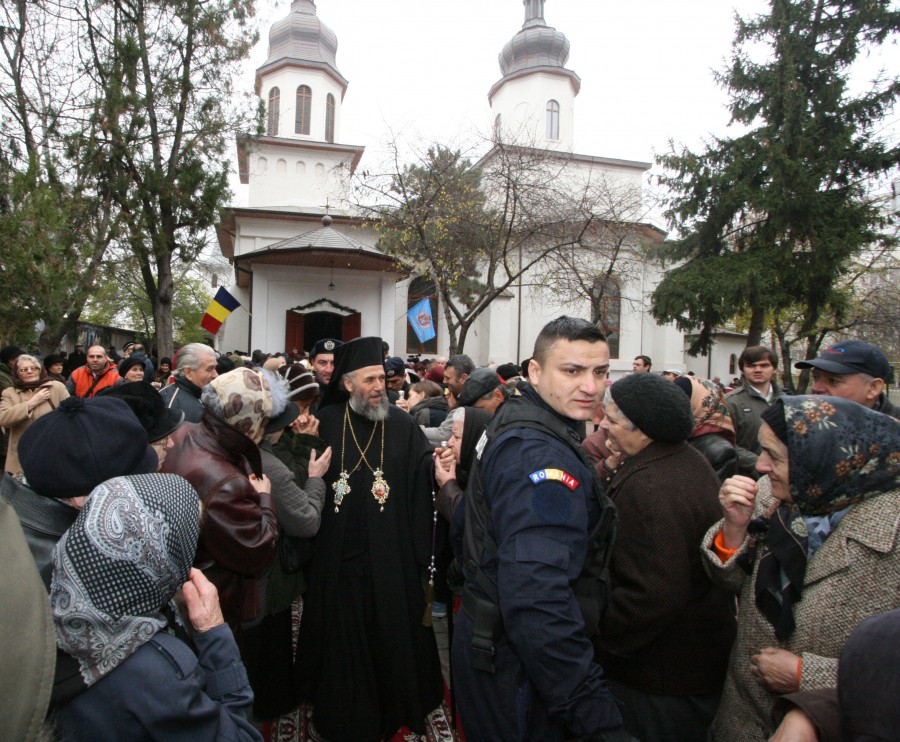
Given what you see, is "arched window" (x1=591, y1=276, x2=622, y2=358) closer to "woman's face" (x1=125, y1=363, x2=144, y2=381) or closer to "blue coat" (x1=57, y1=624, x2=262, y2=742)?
"woman's face" (x1=125, y1=363, x2=144, y2=381)

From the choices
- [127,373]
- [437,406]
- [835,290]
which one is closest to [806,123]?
[835,290]

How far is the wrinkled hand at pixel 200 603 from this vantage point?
1616 mm

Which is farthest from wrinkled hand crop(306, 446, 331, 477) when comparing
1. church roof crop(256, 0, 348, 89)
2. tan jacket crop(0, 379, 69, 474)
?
church roof crop(256, 0, 348, 89)

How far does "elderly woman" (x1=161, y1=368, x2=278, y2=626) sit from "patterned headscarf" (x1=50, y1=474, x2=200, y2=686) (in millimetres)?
812

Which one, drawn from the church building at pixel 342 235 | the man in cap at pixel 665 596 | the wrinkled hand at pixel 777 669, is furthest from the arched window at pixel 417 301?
the wrinkled hand at pixel 777 669

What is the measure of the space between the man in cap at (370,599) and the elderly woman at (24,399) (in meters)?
4.06

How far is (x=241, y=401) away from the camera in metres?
2.62

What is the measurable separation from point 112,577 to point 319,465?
6.35 feet

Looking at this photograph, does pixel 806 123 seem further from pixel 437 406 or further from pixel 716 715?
pixel 716 715

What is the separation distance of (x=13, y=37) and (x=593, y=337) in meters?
18.1

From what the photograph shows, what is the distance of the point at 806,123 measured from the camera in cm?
1997

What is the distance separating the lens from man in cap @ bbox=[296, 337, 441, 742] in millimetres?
3287

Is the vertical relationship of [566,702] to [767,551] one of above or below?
below

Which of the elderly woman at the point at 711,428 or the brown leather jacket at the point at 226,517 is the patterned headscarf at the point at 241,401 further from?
the elderly woman at the point at 711,428
